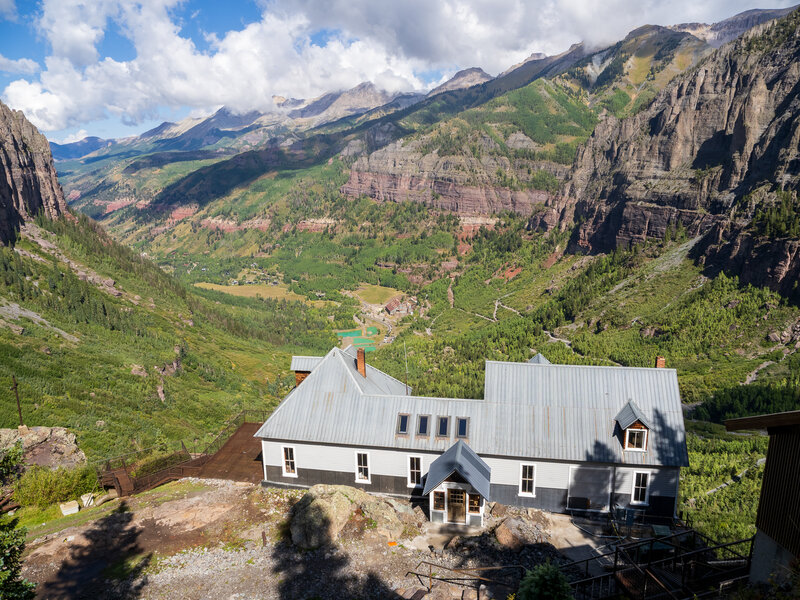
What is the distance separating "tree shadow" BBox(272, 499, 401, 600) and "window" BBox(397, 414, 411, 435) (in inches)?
320

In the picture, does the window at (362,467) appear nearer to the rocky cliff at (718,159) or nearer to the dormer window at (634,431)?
the dormer window at (634,431)

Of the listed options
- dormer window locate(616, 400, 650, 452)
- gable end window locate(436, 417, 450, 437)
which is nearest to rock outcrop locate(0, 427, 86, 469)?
gable end window locate(436, 417, 450, 437)

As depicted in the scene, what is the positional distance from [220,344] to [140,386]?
130 ft

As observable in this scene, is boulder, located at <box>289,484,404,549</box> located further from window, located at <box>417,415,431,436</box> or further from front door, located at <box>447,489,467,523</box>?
window, located at <box>417,415,431,436</box>

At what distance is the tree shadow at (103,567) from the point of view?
22194 millimetres

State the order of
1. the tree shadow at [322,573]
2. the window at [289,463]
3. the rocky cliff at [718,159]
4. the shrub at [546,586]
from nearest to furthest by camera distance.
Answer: the shrub at [546,586] → the tree shadow at [322,573] → the window at [289,463] → the rocky cliff at [718,159]

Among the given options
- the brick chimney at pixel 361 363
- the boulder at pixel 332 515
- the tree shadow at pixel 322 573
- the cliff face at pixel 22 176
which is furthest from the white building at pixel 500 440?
the cliff face at pixel 22 176

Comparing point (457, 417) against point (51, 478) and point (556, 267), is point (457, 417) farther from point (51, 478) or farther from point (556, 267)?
point (556, 267)

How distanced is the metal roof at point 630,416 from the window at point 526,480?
671cm

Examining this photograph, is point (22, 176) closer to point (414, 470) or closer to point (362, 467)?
point (362, 467)

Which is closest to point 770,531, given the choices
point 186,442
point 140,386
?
point 186,442

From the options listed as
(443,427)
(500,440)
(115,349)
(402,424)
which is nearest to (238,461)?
(402,424)

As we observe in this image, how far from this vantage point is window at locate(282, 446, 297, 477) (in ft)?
111

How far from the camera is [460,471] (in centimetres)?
2811
